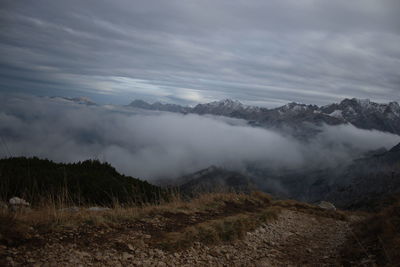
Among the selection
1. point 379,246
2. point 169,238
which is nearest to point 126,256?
point 169,238

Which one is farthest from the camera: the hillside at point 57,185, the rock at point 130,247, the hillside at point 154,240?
the hillside at point 57,185

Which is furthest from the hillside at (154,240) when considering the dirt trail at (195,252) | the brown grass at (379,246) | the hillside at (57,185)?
the hillside at (57,185)

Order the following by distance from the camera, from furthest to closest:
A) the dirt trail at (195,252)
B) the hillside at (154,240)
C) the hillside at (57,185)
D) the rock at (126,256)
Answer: the hillside at (57,185), the rock at (126,256), the hillside at (154,240), the dirt trail at (195,252)

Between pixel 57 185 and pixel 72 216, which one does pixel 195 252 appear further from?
pixel 57 185

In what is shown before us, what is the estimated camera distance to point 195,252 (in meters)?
7.55

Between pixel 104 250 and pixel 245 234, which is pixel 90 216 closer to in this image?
pixel 104 250

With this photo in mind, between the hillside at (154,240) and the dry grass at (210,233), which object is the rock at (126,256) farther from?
the dry grass at (210,233)

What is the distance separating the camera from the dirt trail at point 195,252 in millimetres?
5809

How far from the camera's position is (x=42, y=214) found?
24.9ft

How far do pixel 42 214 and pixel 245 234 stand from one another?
20.0ft

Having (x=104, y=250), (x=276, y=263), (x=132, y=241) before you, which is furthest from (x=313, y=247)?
(x=104, y=250)

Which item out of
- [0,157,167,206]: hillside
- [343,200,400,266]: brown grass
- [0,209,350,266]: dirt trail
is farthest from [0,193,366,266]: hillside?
[0,157,167,206]: hillside

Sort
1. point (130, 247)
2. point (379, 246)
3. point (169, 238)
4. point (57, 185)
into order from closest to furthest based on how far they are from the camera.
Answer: point (130, 247) < point (169, 238) < point (379, 246) < point (57, 185)

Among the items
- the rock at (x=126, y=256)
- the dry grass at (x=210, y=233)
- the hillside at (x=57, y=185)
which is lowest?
the hillside at (x=57, y=185)
